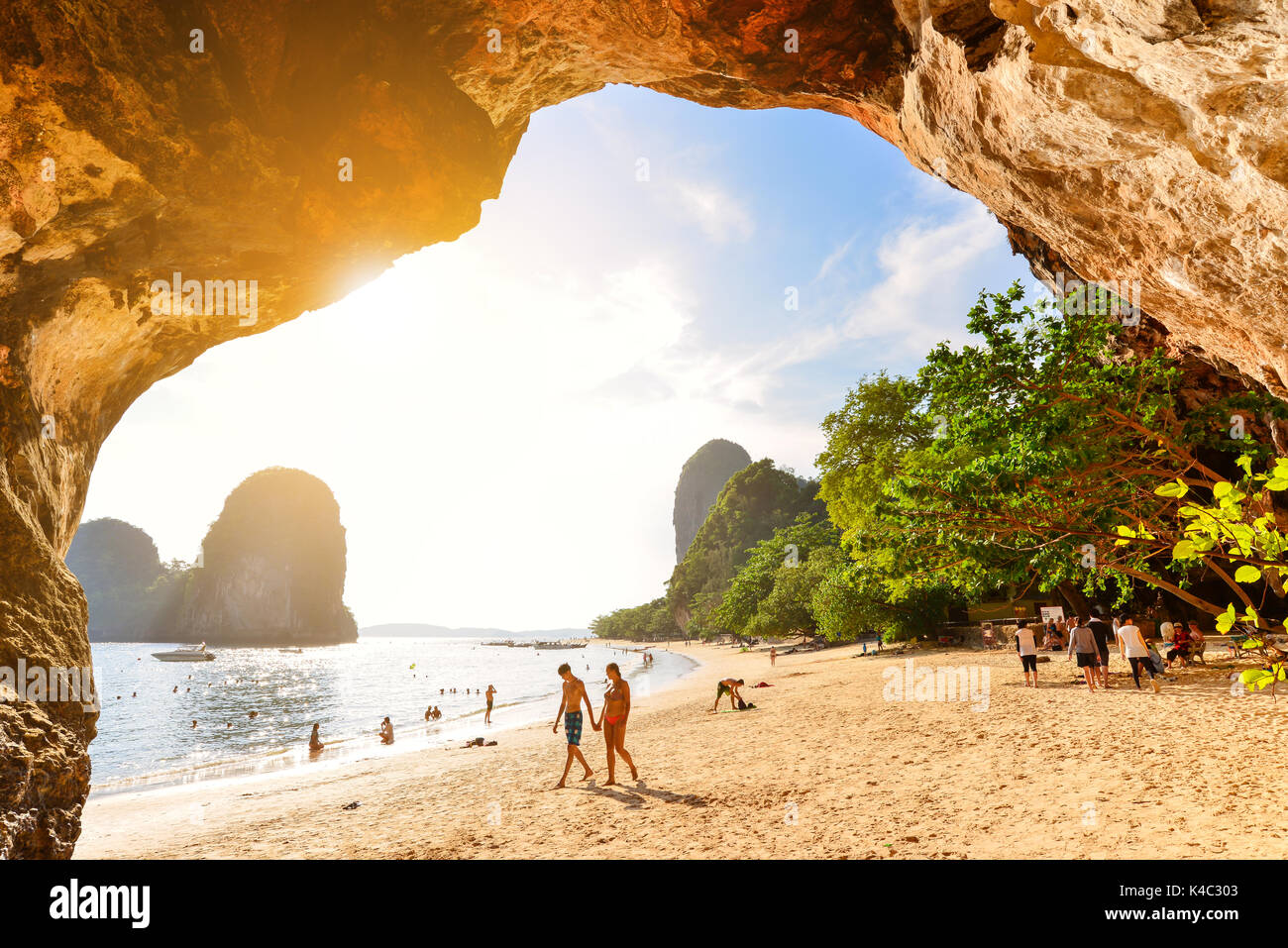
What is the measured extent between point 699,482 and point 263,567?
368 ft

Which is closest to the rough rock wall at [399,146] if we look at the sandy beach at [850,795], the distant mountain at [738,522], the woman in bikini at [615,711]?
the sandy beach at [850,795]

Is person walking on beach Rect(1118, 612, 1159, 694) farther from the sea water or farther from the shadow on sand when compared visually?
the sea water

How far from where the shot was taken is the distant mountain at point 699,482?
162 m

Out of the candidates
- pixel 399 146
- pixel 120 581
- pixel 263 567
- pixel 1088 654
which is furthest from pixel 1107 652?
pixel 120 581

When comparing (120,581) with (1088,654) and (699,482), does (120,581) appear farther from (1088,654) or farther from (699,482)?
(1088,654)

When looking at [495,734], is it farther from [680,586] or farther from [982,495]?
[680,586]

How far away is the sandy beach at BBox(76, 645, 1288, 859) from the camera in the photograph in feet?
19.3

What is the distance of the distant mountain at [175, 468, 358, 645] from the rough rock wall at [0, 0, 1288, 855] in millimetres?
157229

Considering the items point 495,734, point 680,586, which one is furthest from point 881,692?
point 680,586

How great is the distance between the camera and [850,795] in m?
7.76

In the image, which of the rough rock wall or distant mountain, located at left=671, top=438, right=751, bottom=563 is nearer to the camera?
the rough rock wall

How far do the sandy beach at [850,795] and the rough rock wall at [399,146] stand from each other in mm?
4277

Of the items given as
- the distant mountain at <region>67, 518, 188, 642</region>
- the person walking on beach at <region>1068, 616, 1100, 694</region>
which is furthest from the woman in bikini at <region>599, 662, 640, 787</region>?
the distant mountain at <region>67, 518, 188, 642</region>
